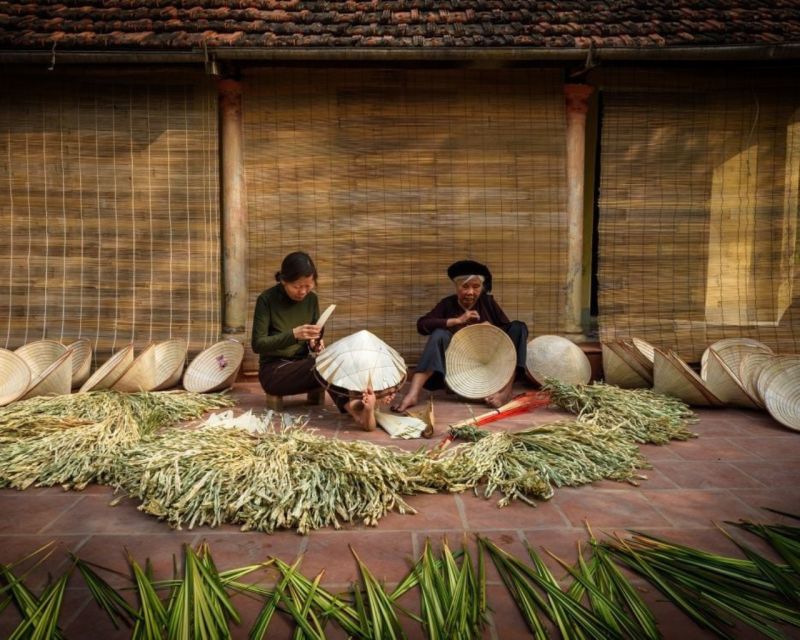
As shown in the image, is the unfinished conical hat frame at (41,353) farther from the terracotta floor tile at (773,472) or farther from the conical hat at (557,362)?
the terracotta floor tile at (773,472)

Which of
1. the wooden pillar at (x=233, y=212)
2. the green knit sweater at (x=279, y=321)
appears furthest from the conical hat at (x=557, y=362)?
the wooden pillar at (x=233, y=212)

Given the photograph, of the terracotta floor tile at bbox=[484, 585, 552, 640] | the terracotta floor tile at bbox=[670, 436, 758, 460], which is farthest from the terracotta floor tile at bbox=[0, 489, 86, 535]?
the terracotta floor tile at bbox=[670, 436, 758, 460]

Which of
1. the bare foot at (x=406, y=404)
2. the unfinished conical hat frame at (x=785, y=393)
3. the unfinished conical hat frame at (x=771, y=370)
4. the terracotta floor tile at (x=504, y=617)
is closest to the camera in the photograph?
the terracotta floor tile at (x=504, y=617)

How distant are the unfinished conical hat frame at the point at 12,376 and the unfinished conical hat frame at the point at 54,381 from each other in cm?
6

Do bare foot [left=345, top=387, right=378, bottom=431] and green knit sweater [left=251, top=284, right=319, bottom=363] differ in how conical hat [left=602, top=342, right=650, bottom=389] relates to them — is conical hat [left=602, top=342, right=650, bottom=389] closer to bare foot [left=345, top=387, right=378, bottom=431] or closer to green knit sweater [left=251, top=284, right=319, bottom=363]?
bare foot [left=345, top=387, right=378, bottom=431]

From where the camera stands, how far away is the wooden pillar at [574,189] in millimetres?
5531

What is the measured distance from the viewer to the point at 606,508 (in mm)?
2746

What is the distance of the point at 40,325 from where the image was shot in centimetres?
548

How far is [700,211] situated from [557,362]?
6.59 feet

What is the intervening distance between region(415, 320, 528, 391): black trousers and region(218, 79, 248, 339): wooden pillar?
1.79 m

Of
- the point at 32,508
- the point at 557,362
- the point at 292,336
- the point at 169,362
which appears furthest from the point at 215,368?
the point at 557,362

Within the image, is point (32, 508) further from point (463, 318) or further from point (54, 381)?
point (463, 318)

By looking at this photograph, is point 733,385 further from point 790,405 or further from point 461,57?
point 461,57

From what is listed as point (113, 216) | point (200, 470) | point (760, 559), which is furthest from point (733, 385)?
point (113, 216)
